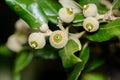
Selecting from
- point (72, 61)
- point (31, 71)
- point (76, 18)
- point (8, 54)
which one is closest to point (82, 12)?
point (76, 18)

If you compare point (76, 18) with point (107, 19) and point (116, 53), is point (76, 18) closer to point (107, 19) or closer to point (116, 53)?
point (107, 19)

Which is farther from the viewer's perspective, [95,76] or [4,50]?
[4,50]

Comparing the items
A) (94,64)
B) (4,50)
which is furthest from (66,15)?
(4,50)

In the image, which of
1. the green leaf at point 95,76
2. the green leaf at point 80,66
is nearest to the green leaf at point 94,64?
the green leaf at point 95,76

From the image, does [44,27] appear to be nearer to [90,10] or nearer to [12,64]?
[90,10]

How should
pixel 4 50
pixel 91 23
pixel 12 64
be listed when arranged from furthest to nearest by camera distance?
pixel 12 64, pixel 4 50, pixel 91 23

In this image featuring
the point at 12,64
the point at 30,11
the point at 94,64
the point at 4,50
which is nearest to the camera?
the point at 30,11

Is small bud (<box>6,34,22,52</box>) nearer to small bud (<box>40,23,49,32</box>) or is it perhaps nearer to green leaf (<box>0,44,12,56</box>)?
green leaf (<box>0,44,12,56</box>)
